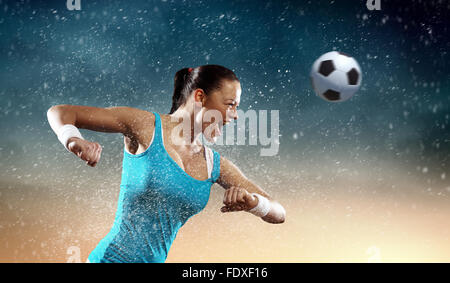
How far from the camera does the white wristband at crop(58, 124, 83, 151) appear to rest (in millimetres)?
2709

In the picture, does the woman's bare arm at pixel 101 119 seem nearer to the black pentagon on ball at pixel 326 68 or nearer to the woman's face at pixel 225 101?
the woman's face at pixel 225 101

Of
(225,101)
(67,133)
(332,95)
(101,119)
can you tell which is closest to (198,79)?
(225,101)

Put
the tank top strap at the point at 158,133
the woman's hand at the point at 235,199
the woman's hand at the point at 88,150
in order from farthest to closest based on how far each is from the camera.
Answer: the tank top strap at the point at 158,133 → the woman's hand at the point at 235,199 → the woman's hand at the point at 88,150

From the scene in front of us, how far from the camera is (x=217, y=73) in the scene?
3.39 metres

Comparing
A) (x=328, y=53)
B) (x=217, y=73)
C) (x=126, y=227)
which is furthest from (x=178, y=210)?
(x=328, y=53)

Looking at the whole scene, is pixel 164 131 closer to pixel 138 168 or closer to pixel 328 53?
pixel 138 168

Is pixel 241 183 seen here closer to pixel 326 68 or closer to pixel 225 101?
pixel 225 101

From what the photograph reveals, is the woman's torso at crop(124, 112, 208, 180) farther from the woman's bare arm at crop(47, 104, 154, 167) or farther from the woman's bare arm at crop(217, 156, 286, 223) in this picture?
the woman's bare arm at crop(217, 156, 286, 223)

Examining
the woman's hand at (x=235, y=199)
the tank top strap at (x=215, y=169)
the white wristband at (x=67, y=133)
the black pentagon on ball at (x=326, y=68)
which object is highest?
the black pentagon on ball at (x=326, y=68)

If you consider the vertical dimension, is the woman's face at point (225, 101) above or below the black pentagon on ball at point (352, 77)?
below

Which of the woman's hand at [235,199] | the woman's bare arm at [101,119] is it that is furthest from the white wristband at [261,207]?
the woman's bare arm at [101,119]

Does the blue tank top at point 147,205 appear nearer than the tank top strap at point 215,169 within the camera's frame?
Yes

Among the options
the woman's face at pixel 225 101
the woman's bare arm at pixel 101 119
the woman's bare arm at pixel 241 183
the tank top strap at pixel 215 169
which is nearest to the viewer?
the woman's bare arm at pixel 101 119

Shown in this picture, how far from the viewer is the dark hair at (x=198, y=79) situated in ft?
11.1
